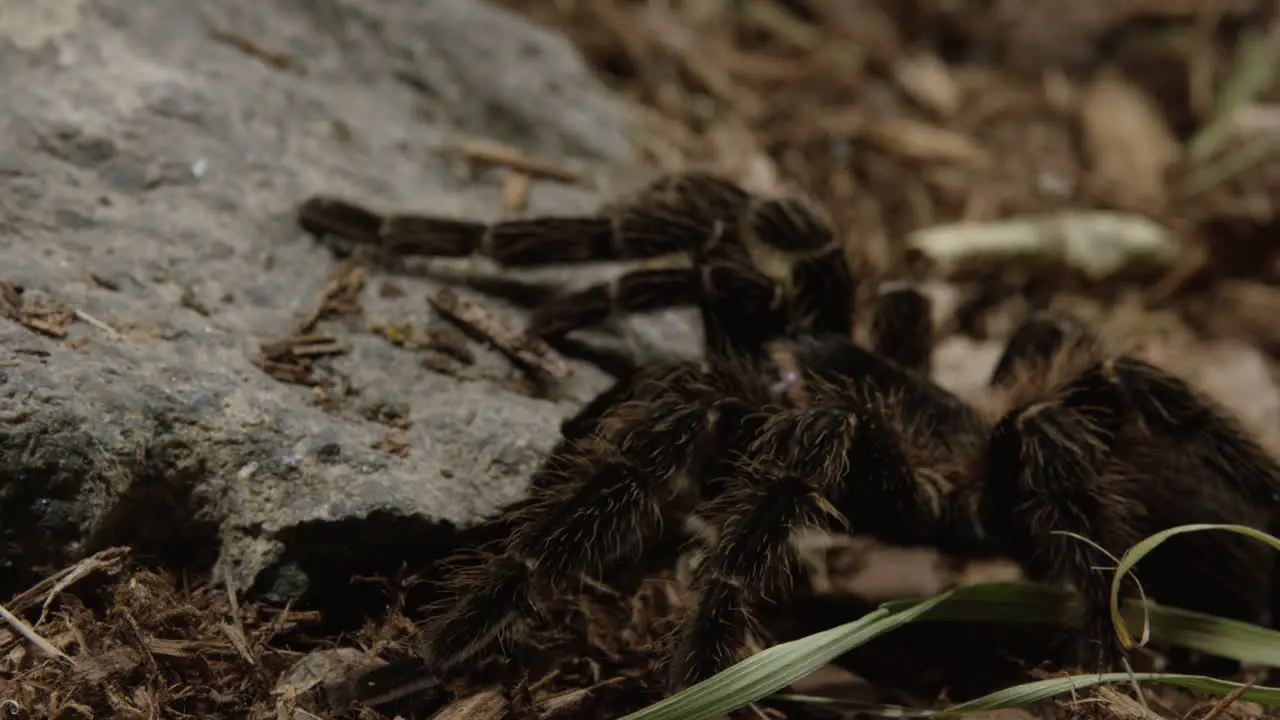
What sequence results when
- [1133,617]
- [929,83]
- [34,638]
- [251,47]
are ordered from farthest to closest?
[929,83] < [251,47] < [1133,617] < [34,638]

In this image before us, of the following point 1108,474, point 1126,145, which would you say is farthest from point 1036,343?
point 1126,145

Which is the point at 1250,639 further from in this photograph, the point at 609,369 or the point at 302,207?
the point at 302,207

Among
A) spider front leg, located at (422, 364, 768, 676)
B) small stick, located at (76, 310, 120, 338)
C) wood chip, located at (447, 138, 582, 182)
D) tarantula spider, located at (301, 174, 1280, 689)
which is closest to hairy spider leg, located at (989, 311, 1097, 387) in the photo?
tarantula spider, located at (301, 174, 1280, 689)

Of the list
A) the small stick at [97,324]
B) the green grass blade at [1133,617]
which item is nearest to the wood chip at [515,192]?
the small stick at [97,324]

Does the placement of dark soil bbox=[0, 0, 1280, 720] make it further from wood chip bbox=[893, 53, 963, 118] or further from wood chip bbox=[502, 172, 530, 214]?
wood chip bbox=[502, 172, 530, 214]

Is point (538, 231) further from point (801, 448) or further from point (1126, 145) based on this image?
point (1126, 145)

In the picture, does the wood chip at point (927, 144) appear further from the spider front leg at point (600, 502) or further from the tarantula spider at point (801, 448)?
the spider front leg at point (600, 502)
